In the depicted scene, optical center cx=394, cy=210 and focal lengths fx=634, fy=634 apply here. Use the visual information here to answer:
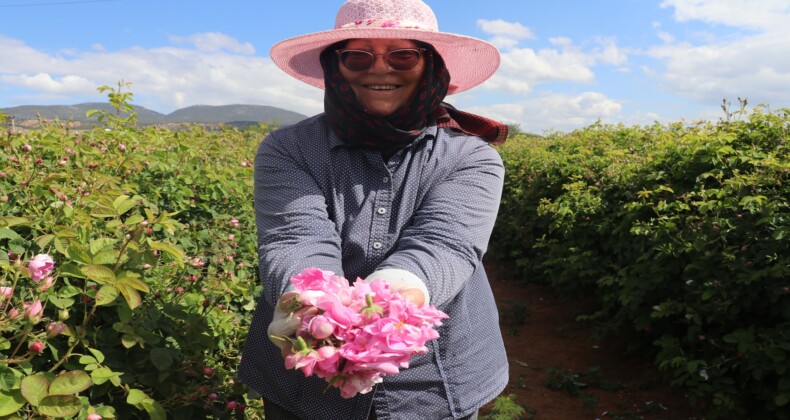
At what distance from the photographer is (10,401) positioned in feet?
4.55

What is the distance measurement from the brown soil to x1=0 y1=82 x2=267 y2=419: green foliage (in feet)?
6.98

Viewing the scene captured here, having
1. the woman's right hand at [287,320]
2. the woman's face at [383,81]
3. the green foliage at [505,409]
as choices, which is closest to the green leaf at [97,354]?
the woman's right hand at [287,320]

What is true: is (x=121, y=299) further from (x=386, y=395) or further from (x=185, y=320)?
(x=386, y=395)

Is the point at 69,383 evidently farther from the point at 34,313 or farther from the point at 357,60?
the point at 357,60

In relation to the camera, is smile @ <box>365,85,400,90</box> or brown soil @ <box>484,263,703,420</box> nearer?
smile @ <box>365,85,400,90</box>

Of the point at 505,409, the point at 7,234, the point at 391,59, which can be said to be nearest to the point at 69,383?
the point at 7,234

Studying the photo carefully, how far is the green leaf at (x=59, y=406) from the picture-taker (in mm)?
1396

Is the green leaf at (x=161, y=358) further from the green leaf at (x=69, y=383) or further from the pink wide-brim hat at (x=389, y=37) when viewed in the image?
the pink wide-brim hat at (x=389, y=37)

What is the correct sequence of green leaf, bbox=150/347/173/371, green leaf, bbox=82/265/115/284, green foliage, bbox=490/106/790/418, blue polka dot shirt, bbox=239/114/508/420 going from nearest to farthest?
blue polka dot shirt, bbox=239/114/508/420
green leaf, bbox=82/265/115/284
green leaf, bbox=150/347/173/371
green foliage, bbox=490/106/790/418

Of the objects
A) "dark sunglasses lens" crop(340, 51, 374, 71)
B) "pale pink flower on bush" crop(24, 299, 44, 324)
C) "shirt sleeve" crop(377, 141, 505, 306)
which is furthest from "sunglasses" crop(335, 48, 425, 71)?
"pale pink flower on bush" crop(24, 299, 44, 324)

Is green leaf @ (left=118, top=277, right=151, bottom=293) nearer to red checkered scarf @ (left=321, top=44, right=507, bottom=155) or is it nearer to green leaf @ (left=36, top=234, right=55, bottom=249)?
green leaf @ (left=36, top=234, right=55, bottom=249)

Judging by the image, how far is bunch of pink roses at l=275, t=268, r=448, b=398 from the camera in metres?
1.04

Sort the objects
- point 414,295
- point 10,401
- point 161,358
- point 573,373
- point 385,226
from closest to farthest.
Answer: point 414,295
point 10,401
point 385,226
point 161,358
point 573,373

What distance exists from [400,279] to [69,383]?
2.74 feet
